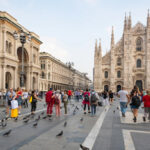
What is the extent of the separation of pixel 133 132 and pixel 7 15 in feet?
92.9

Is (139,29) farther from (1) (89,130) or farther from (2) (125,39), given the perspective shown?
(1) (89,130)

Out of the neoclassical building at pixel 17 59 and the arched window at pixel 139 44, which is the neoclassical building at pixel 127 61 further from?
the neoclassical building at pixel 17 59

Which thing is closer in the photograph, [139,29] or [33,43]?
[33,43]

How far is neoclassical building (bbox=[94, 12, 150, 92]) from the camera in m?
48.6

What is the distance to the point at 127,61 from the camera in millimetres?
49031

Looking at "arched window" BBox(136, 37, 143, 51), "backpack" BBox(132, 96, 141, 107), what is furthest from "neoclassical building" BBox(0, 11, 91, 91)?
"arched window" BBox(136, 37, 143, 51)

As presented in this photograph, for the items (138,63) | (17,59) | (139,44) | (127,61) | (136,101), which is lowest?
(136,101)

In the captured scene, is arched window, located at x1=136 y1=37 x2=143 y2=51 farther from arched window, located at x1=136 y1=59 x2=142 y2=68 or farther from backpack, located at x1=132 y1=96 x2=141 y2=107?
backpack, located at x1=132 y1=96 x2=141 y2=107

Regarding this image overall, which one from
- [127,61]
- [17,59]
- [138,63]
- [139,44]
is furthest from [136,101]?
[139,44]

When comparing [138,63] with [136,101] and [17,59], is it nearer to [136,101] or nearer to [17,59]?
[17,59]

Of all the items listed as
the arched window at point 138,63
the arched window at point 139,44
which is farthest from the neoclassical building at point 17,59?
the arched window at point 139,44

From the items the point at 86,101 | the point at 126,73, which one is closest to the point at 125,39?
the point at 126,73

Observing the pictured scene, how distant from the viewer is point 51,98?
10.9 meters

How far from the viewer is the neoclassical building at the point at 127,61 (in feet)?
160
